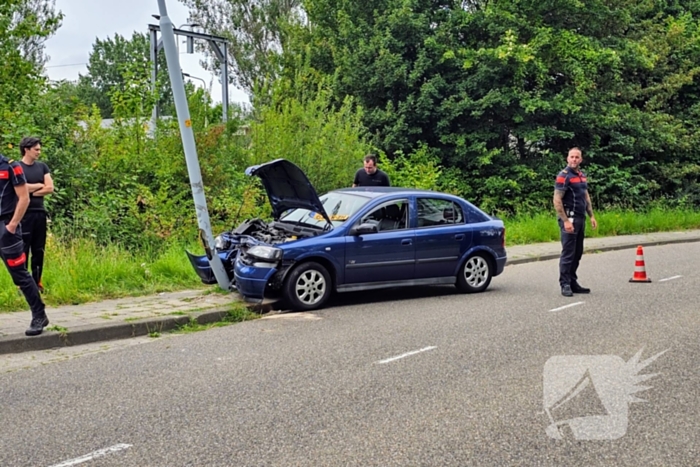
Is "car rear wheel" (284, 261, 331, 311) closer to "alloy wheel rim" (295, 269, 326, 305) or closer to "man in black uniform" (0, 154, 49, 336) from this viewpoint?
Result: "alloy wheel rim" (295, 269, 326, 305)

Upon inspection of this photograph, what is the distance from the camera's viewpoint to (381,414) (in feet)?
17.6

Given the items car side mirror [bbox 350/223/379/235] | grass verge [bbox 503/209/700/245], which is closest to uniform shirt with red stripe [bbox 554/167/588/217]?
car side mirror [bbox 350/223/379/235]

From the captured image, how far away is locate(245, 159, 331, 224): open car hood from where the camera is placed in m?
9.67

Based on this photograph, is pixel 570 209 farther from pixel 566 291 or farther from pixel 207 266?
pixel 207 266

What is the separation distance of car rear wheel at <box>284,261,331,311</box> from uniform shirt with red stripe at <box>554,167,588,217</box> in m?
3.56

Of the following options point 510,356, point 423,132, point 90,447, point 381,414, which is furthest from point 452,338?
point 423,132

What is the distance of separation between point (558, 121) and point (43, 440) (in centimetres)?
2113

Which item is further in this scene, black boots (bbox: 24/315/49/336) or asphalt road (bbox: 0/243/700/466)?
black boots (bbox: 24/315/49/336)

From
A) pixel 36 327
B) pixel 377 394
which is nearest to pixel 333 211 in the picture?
pixel 36 327

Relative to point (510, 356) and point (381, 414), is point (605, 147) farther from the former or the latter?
point (381, 414)

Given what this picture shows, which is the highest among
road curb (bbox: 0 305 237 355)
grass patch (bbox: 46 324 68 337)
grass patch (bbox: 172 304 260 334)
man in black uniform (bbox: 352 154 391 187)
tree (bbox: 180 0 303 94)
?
tree (bbox: 180 0 303 94)

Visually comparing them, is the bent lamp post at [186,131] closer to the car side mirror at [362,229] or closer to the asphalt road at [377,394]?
the asphalt road at [377,394]

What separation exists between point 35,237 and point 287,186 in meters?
3.22

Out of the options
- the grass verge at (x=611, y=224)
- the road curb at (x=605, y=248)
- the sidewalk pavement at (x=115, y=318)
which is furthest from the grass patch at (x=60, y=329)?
the grass verge at (x=611, y=224)
